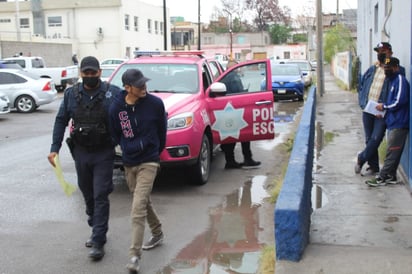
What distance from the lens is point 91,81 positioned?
538 centimetres

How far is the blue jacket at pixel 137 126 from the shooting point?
17.0 feet

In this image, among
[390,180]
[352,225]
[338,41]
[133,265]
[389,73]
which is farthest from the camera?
[338,41]

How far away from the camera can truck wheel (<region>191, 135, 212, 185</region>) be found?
320 inches

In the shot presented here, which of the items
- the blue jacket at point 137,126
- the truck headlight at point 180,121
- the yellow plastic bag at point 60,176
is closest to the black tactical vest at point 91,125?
the blue jacket at point 137,126

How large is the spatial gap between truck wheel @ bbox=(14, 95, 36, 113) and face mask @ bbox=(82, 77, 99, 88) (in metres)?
15.4

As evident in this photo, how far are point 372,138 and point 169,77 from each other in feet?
10.7

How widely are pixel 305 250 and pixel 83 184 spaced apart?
7.34ft

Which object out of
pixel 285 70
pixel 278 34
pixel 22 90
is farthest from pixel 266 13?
pixel 22 90

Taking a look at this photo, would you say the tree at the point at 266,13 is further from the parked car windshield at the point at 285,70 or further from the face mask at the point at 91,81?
the face mask at the point at 91,81

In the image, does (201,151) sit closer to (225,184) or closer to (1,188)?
(225,184)

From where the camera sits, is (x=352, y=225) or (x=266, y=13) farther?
(x=266, y=13)

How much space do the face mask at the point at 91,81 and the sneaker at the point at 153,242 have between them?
5.34 ft

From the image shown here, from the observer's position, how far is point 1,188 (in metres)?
8.36

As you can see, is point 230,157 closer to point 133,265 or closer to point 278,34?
point 133,265
